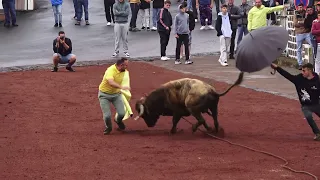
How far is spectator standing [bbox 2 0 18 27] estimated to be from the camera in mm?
29391

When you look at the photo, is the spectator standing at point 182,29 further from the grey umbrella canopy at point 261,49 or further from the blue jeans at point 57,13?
the grey umbrella canopy at point 261,49

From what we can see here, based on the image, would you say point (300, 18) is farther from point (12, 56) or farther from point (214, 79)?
point (12, 56)

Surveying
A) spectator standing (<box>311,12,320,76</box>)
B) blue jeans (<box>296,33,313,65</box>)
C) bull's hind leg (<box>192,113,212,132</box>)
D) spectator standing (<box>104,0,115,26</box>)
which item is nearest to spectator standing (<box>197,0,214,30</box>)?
spectator standing (<box>104,0,115,26</box>)

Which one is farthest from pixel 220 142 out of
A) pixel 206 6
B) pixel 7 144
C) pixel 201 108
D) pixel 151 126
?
pixel 206 6

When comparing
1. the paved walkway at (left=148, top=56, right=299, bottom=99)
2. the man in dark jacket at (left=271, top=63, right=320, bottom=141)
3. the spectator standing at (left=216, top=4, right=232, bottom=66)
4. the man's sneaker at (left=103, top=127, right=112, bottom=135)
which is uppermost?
the spectator standing at (left=216, top=4, right=232, bottom=66)

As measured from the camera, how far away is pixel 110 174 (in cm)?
1080

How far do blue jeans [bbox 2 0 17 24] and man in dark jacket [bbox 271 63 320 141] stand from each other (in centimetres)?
1875

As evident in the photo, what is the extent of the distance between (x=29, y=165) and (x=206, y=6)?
18.3 meters

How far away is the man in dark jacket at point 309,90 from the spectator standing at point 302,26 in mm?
7894

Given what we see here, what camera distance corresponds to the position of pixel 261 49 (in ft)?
40.7

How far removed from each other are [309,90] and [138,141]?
3.33 meters

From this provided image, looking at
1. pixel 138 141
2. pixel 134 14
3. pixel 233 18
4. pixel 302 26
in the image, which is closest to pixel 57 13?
pixel 134 14

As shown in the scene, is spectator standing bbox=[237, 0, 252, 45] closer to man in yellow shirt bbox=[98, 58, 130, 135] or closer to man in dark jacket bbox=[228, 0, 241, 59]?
man in dark jacket bbox=[228, 0, 241, 59]

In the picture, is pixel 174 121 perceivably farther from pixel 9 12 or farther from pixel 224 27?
pixel 9 12
